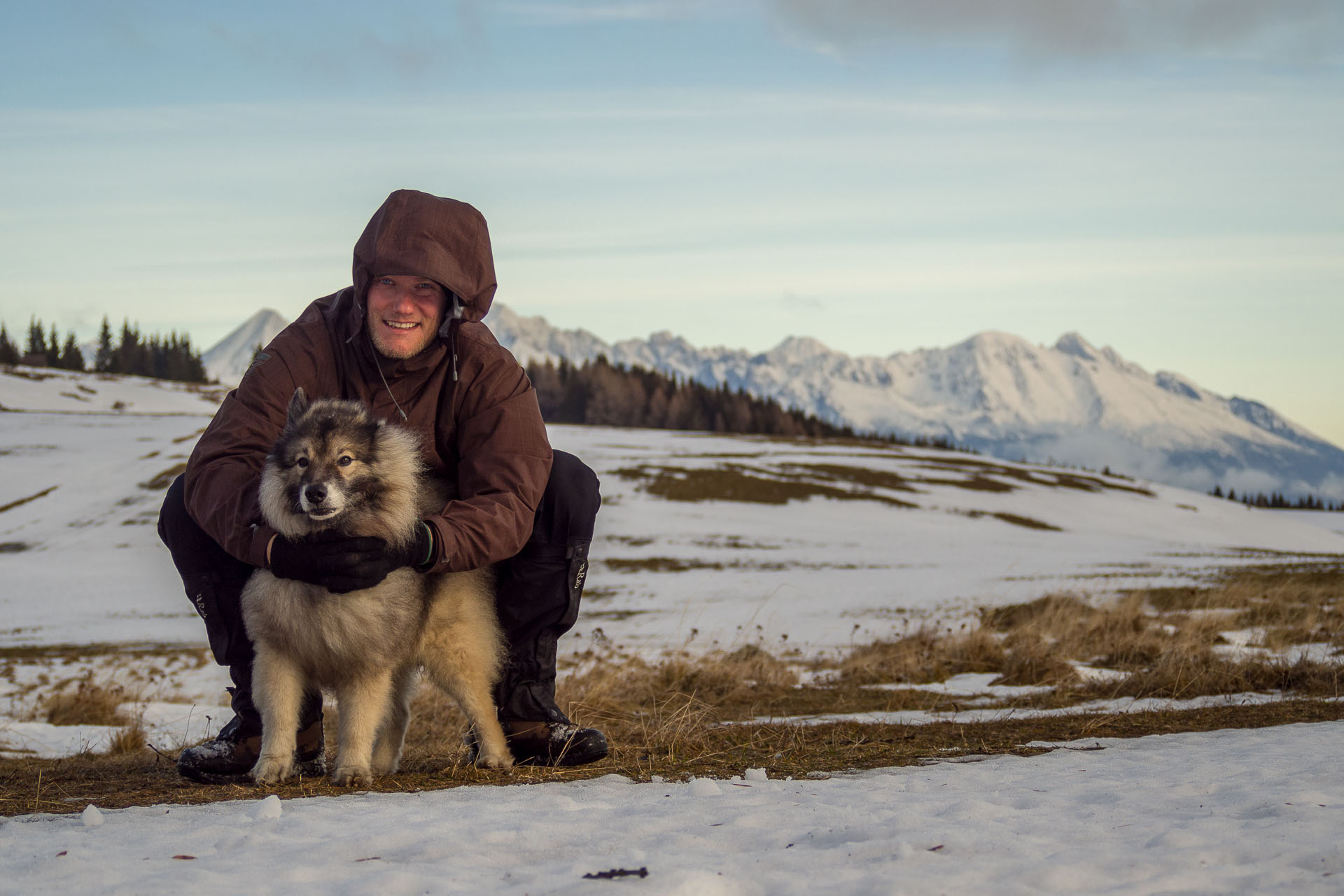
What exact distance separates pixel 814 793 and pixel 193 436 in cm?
5665

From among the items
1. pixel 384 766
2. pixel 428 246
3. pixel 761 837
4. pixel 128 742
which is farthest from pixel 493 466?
pixel 128 742

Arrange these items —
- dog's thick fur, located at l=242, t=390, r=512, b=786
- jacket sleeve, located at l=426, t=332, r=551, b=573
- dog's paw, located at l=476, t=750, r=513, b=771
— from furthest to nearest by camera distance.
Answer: dog's paw, located at l=476, t=750, r=513, b=771, jacket sleeve, located at l=426, t=332, r=551, b=573, dog's thick fur, located at l=242, t=390, r=512, b=786

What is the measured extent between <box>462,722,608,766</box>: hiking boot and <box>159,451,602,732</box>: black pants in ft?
0.21

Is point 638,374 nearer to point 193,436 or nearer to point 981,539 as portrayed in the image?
point 193,436

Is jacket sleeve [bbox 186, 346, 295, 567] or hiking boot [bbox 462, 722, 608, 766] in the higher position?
jacket sleeve [bbox 186, 346, 295, 567]

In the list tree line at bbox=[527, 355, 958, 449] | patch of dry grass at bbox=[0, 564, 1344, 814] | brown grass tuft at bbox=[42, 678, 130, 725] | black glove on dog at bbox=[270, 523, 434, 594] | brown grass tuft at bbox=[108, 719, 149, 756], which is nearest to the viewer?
black glove on dog at bbox=[270, 523, 434, 594]

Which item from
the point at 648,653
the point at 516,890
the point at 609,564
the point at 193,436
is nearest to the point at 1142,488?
the point at 609,564

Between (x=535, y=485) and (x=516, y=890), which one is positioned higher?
(x=535, y=485)

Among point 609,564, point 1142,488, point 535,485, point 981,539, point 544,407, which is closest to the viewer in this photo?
point 535,485

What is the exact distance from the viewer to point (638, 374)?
132m

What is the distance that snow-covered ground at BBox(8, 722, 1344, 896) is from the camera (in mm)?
3174

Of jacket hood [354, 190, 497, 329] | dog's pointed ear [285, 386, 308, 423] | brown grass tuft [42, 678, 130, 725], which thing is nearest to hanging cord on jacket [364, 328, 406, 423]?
jacket hood [354, 190, 497, 329]

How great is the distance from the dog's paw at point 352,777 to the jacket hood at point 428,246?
102 inches

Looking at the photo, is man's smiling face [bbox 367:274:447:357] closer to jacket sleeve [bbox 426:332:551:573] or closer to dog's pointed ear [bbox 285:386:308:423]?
jacket sleeve [bbox 426:332:551:573]
